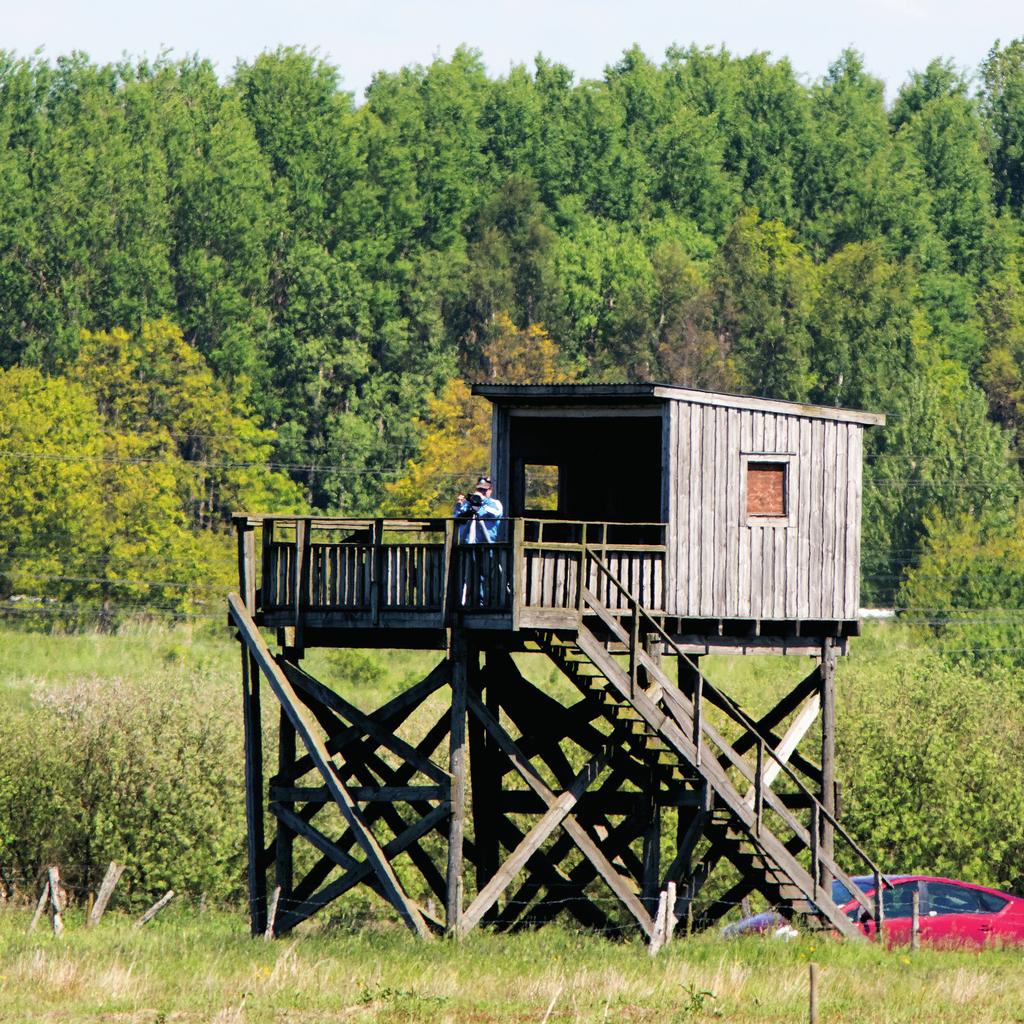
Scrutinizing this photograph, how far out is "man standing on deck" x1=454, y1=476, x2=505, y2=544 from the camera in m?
30.7

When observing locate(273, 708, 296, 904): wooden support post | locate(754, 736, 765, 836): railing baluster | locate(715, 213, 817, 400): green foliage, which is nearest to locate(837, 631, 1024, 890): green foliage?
locate(754, 736, 765, 836): railing baluster

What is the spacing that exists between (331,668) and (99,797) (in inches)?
1113

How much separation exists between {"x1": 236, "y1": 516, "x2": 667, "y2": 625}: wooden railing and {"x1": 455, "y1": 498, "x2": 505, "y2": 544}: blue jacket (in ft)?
0.35

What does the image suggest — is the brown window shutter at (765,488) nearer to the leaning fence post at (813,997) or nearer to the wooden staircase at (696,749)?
the wooden staircase at (696,749)

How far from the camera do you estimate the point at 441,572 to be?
30938 mm

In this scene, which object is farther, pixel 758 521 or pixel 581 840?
Result: pixel 758 521

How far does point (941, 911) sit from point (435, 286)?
78.3 meters

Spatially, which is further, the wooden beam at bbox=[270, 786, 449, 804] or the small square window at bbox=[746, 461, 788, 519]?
the small square window at bbox=[746, 461, 788, 519]

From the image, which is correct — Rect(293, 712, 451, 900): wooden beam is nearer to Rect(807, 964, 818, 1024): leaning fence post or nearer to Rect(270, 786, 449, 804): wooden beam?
Rect(270, 786, 449, 804): wooden beam

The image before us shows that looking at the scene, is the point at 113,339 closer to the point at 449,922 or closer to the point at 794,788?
the point at 794,788

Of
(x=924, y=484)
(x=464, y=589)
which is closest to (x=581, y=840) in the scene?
(x=464, y=589)

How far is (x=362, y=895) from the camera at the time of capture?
169 feet

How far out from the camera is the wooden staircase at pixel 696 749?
30.8m

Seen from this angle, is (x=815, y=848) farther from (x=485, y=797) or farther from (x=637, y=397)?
(x=637, y=397)
